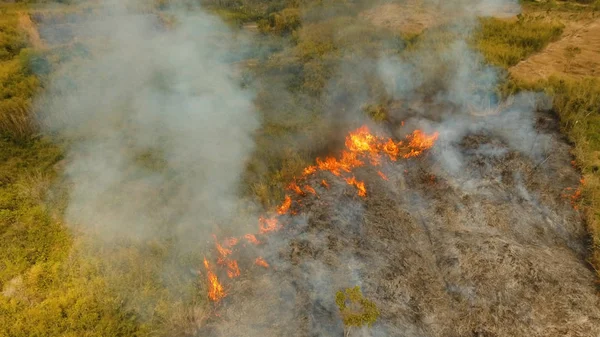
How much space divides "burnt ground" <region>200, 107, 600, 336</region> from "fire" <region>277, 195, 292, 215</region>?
24cm

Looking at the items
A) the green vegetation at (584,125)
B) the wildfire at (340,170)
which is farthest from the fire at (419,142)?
the green vegetation at (584,125)

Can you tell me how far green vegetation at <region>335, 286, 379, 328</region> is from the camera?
13.3 ft

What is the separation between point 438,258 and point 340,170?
2469mm

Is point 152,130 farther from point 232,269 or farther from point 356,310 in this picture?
point 356,310

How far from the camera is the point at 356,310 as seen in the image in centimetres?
446

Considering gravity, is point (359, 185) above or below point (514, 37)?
below

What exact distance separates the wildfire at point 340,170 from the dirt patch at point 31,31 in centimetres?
1090

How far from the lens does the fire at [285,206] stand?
19.6ft

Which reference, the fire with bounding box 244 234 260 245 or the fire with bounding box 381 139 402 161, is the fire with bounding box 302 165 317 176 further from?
the fire with bounding box 244 234 260 245

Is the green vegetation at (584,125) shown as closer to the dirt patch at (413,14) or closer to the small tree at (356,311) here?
the small tree at (356,311)

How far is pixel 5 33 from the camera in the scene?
11.4 m

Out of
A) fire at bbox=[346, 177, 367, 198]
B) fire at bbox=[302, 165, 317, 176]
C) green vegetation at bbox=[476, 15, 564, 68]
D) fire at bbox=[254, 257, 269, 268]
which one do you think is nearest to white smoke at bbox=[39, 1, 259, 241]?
fire at bbox=[254, 257, 269, 268]

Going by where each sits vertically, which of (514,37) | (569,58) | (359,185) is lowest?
(359,185)

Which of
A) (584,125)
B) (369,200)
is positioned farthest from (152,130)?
(584,125)
